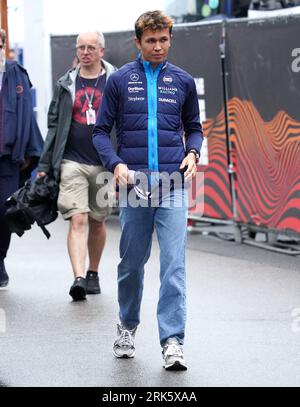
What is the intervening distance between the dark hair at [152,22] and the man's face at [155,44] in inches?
0.9

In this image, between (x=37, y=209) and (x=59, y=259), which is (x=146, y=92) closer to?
(x=37, y=209)

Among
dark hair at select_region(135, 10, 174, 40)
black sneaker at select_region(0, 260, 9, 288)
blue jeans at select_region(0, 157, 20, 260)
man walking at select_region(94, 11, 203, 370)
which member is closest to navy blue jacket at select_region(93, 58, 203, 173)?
man walking at select_region(94, 11, 203, 370)

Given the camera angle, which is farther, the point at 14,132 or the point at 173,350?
the point at 14,132

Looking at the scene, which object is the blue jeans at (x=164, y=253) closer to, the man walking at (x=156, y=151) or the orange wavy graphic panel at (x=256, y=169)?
the man walking at (x=156, y=151)

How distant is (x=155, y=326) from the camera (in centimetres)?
841

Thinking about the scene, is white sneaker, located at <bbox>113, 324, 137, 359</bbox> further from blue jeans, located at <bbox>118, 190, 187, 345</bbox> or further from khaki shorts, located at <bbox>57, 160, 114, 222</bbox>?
khaki shorts, located at <bbox>57, 160, 114, 222</bbox>

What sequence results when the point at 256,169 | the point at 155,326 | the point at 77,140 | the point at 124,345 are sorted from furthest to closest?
1. the point at 256,169
2. the point at 77,140
3. the point at 155,326
4. the point at 124,345

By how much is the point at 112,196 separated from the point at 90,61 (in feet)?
3.50

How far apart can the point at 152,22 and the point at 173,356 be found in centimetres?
189

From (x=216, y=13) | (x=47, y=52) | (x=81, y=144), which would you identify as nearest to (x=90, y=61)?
(x=81, y=144)

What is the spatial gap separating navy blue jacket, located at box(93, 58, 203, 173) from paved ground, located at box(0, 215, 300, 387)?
1184 mm

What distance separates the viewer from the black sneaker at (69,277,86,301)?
939 cm

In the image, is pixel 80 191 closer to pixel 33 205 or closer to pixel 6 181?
pixel 33 205

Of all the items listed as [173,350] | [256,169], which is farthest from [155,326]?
[256,169]
